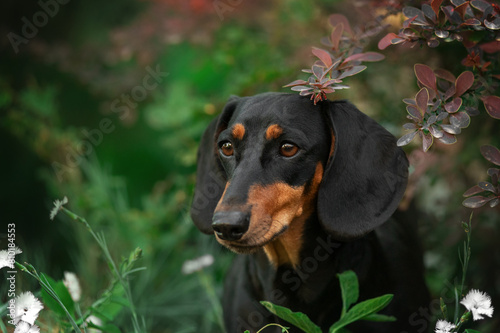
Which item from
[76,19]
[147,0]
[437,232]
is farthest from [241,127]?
[76,19]

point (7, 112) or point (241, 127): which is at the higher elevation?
point (241, 127)

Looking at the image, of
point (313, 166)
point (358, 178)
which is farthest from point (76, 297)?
point (358, 178)

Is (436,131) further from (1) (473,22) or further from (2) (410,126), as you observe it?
(1) (473,22)

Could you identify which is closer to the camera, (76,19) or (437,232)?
(437,232)

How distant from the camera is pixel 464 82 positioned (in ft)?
6.39

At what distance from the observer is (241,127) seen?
2236 millimetres

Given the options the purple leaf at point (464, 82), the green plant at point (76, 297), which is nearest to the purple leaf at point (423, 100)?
the purple leaf at point (464, 82)

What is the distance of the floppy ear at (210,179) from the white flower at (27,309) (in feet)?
2.83

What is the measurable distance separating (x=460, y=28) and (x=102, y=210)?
9.50ft

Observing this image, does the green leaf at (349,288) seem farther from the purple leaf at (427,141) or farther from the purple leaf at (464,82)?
the purple leaf at (464,82)

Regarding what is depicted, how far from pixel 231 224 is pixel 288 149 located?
0.43 metres

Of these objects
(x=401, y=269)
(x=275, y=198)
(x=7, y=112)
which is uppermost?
(x=275, y=198)

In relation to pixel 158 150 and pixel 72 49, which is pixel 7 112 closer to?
pixel 72 49

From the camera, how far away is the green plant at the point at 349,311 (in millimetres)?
1874
